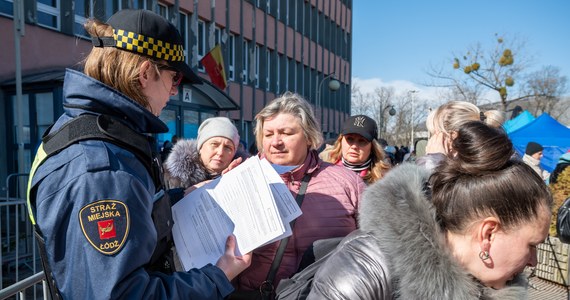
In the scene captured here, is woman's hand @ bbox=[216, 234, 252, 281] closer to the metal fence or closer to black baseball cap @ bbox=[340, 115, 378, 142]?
black baseball cap @ bbox=[340, 115, 378, 142]

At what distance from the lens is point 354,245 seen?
1.50 metres

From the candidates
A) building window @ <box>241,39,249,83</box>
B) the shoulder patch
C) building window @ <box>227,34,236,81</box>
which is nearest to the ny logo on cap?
the shoulder patch

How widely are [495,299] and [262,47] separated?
20186 mm

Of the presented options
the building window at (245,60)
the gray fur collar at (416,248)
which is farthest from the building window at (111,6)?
the gray fur collar at (416,248)

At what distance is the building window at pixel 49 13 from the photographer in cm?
950

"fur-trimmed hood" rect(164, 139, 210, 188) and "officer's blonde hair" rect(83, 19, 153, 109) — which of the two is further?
"fur-trimmed hood" rect(164, 139, 210, 188)

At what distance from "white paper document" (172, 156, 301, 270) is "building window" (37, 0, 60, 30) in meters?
9.50

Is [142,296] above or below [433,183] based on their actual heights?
below

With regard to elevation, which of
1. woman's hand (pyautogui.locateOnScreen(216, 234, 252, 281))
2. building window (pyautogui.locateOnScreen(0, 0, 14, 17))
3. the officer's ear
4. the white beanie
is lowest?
woman's hand (pyautogui.locateOnScreen(216, 234, 252, 281))

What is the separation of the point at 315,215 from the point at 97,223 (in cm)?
136

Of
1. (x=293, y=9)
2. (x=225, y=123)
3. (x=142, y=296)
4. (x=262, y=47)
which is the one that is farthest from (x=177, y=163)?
(x=293, y=9)

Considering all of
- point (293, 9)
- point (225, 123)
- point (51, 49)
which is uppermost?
point (293, 9)

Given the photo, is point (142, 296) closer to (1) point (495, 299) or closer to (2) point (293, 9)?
(1) point (495, 299)

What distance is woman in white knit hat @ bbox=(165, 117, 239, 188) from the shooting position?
3373 mm
